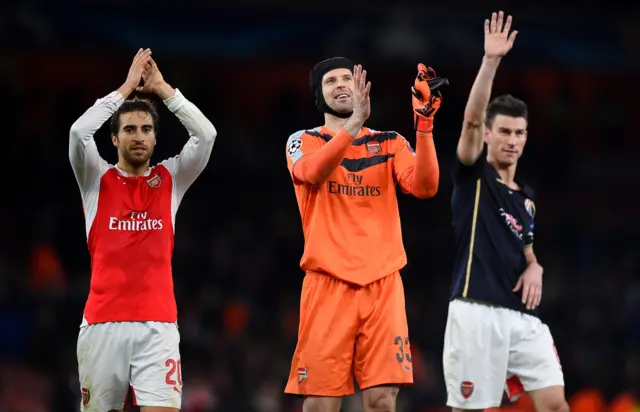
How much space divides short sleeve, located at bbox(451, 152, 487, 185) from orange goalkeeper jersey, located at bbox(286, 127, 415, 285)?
0.31 metres

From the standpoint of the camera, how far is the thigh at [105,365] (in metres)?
5.48

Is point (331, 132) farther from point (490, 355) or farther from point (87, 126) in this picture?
point (490, 355)

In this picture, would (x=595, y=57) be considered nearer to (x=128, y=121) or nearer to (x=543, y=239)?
(x=543, y=239)

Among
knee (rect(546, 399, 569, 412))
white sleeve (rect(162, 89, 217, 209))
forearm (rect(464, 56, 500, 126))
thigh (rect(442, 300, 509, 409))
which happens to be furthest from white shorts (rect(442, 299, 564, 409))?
white sleeve (rect(162, 89, 217, 209))

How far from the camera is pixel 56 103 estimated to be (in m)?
16.2

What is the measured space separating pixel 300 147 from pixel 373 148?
16.2 inches

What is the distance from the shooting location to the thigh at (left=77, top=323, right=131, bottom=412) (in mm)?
5484

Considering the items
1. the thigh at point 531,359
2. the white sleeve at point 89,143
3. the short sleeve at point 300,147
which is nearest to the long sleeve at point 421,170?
the short sleeve at point 300,147

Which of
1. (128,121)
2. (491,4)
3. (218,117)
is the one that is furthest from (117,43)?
(128,121)

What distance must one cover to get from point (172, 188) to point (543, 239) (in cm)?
1127

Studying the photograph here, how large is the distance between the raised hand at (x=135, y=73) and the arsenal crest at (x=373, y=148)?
1.33 metres

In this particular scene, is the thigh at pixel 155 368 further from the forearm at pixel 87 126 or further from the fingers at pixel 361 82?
the fingers at pixel 361 82

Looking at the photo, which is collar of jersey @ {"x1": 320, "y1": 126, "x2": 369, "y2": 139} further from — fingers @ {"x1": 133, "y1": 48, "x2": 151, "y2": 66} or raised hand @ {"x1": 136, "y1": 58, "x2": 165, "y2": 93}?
fingers @ {"x1": 133, "y1": 48, "x2": 151, "y2": 66}

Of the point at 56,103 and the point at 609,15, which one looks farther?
the point at 56,103
